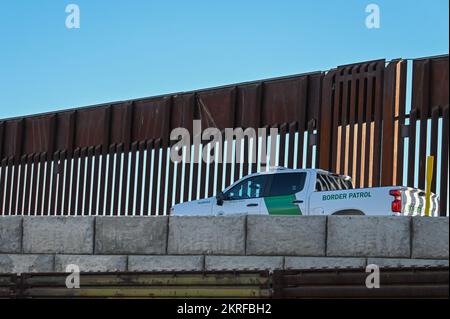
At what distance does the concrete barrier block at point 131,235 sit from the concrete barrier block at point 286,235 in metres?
1.53

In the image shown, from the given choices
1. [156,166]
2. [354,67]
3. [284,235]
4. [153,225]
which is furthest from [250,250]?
[156,166]

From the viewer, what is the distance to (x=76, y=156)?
110ft

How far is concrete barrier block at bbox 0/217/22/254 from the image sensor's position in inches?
630

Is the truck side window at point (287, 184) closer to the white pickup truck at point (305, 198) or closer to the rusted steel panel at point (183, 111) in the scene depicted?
the white pickup truck at point (305, 198)

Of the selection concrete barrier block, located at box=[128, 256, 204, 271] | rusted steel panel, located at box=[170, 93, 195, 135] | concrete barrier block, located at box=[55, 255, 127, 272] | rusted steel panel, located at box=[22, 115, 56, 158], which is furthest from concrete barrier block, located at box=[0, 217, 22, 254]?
rusted steel panel, located at box=[22, 115, 56, 158]

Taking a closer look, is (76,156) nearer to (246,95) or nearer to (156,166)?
(156,166)

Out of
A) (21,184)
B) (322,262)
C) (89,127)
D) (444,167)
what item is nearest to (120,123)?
(89,127)

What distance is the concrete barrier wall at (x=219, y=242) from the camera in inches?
542

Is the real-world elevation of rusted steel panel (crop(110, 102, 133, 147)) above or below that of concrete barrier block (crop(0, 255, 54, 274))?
above

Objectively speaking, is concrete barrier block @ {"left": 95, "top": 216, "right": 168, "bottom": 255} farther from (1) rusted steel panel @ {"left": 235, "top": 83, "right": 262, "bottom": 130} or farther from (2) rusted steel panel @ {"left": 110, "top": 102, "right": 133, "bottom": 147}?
(2) rusted steel panel @ {"left": 110, "top": 102, "right": 133, "bottom": 147}

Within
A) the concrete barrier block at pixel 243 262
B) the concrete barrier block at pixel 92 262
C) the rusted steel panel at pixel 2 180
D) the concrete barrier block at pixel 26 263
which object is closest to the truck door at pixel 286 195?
the concrete barrier block at pixel 243 262

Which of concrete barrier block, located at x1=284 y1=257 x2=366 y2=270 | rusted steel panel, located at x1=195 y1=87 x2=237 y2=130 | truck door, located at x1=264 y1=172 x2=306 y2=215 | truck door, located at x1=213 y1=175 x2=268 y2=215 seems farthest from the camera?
rusted steel panel, located at x1=195 y1=87 x2=237 y2=130
